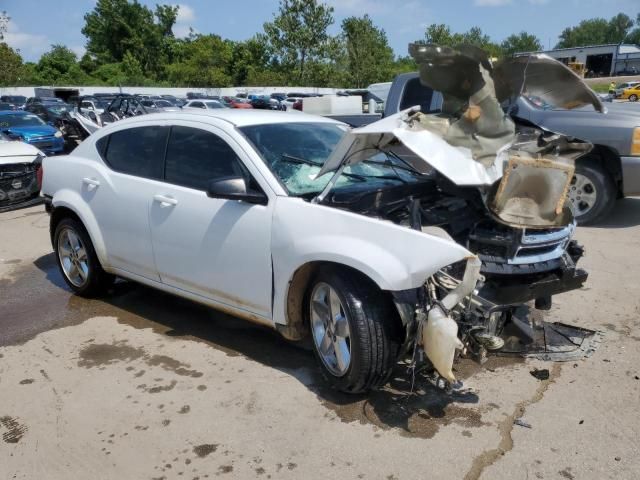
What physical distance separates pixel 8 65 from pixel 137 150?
56.7 meters

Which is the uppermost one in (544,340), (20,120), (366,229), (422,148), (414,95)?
(414,95)

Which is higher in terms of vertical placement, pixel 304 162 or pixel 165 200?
pixel 304 162

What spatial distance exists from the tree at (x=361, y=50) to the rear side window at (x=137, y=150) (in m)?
52.1

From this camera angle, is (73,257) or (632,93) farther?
(632,93)

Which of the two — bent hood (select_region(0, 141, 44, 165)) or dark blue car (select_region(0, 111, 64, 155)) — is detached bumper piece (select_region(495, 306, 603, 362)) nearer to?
bent hood (select_region(0, 141, 44, 165))

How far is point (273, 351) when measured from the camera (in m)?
4.16

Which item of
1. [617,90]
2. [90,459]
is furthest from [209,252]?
[617,90]

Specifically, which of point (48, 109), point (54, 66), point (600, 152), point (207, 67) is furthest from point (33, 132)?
point (54, 66)

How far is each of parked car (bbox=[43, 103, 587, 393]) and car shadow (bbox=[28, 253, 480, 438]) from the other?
167mm

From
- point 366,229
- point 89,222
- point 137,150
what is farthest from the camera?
→ point 89,222

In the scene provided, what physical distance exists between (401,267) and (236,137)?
1.63 m

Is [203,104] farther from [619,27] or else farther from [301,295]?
[619,27]

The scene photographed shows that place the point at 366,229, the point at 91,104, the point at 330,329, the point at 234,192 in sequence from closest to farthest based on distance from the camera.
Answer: the point at 366,229, the point at 330,329, the point at 234,192, the point at 91,104

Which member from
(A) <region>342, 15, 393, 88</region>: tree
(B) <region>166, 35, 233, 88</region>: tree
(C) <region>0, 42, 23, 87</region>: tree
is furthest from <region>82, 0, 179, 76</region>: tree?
(A) <region>342, 15, 393, 88</region>: tree
